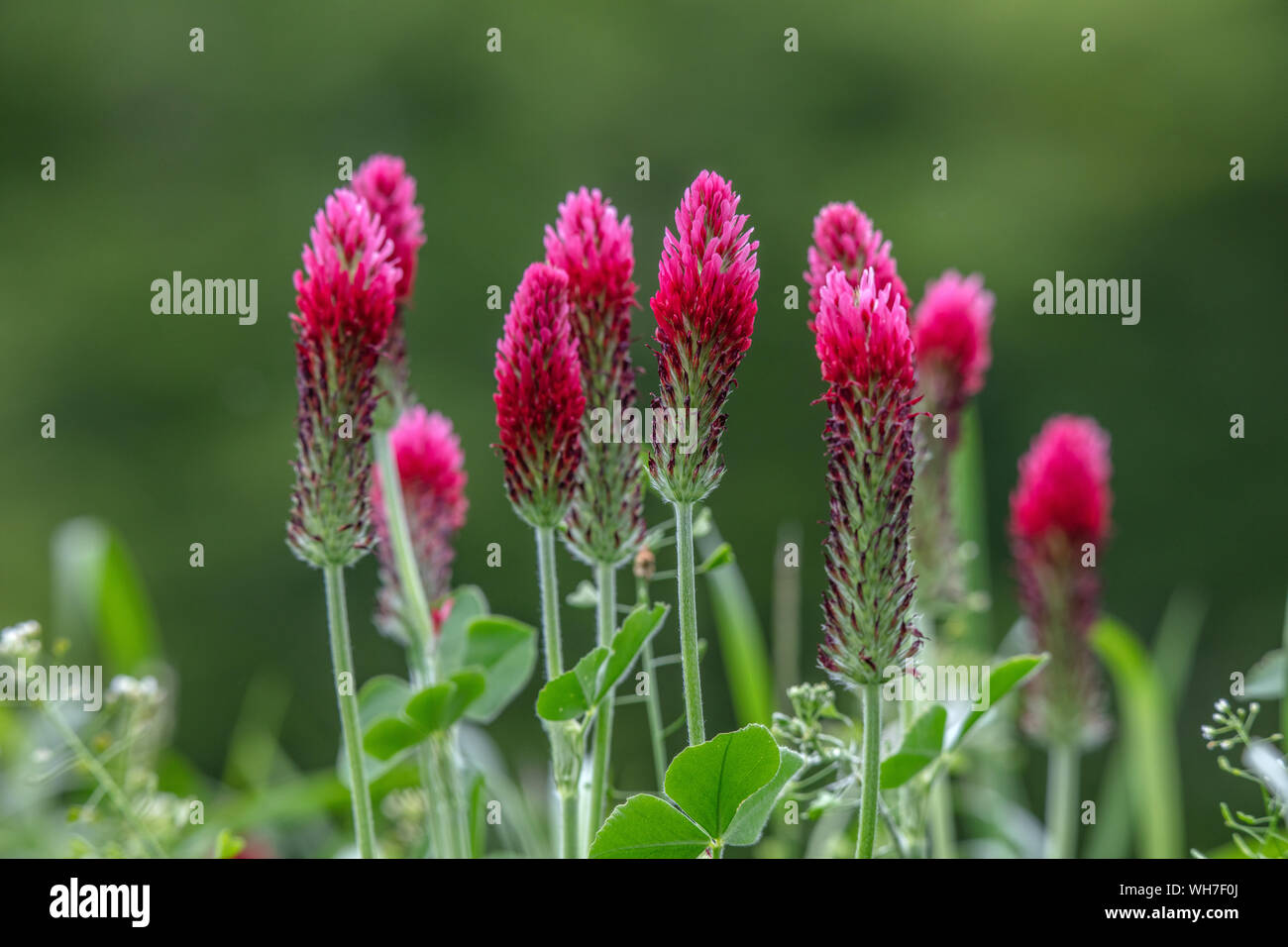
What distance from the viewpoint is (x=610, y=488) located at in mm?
1243

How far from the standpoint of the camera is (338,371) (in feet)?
4.00

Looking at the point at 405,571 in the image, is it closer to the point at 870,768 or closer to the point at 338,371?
the point at 338,371

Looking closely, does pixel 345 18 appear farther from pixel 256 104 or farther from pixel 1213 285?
pixel 1213 285

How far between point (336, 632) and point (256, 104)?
828cm

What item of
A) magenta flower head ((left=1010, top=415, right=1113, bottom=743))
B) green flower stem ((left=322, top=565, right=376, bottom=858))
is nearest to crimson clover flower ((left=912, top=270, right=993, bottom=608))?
magenta flower head ((left=1010, top=415, right=1113, bottom=743))

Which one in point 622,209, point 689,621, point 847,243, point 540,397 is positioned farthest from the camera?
point 622,209

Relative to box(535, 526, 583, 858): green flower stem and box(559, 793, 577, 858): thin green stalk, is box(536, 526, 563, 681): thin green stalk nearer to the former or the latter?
box(535, 526, 583, 858): green flower stem

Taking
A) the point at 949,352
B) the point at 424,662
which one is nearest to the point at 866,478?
the point at 424,662

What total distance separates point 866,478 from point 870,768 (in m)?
0.23

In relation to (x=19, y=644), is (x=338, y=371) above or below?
above

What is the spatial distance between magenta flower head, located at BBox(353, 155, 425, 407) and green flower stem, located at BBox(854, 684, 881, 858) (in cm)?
65

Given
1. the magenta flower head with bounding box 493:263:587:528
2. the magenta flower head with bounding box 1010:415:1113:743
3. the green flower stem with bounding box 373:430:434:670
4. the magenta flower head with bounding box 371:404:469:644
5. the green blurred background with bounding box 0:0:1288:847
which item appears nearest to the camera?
the magenta flower head with bounding box 493:263:587:528

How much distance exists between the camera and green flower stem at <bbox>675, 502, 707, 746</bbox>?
1.05 m
